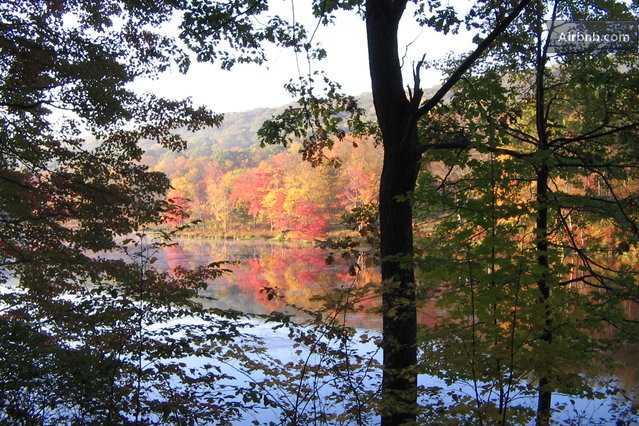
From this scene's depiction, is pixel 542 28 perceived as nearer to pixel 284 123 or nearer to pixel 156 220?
pixel 284 123

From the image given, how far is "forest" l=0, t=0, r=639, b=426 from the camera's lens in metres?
2.85

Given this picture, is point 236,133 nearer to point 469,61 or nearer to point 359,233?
point 359,233

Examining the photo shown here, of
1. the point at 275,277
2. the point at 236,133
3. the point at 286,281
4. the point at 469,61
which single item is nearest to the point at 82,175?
the point at 469,61

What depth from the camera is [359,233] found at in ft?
19.0

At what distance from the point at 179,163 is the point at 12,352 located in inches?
1953

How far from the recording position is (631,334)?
396 centimetres

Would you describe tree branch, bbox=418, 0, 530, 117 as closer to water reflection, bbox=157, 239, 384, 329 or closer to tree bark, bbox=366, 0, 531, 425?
tree bark, bbox=366, 0, 531, 425

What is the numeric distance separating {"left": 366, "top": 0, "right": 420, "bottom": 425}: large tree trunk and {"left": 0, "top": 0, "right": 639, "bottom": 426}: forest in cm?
2

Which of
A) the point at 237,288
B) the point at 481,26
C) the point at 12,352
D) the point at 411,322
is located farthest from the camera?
the point at 237,288

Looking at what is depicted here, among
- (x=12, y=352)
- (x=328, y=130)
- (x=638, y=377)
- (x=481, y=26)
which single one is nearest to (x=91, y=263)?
(x=12, y=352)

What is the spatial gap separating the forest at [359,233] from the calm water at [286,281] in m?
0.34

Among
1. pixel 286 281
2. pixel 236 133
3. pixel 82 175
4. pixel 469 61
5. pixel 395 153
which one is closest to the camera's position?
pixel 469 61

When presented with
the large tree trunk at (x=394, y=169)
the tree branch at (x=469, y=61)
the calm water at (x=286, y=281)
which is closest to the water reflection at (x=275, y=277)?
the calm water at (x=286, y=281)

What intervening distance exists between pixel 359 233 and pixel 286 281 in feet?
43.1
